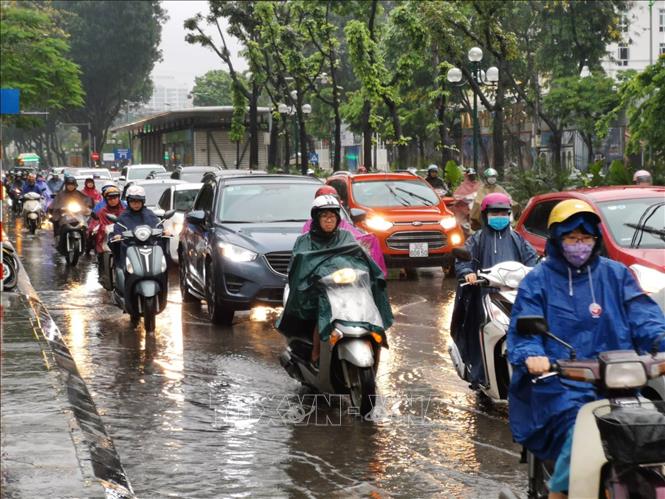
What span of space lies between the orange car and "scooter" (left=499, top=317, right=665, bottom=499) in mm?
13555

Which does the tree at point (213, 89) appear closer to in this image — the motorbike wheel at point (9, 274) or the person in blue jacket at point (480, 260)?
the motorbike wheel at point (9, 274)

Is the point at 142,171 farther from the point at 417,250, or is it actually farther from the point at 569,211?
the point at 569,211

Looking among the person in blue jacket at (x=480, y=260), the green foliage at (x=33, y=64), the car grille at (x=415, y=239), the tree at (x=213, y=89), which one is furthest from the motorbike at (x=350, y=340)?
the tree at (x=213, y=89)

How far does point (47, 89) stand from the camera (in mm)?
45156

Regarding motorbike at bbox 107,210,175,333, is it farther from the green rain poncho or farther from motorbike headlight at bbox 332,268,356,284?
motorbike headlight at bbox 332,268,356,284

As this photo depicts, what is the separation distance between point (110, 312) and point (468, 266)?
7.49 m

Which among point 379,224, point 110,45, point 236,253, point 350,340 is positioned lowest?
point 350,340

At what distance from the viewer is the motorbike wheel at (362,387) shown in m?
8.24

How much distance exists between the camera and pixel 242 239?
13539 mm

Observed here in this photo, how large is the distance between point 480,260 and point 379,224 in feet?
33.1

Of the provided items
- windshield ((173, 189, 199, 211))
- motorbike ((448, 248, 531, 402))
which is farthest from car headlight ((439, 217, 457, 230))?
motorbike ((448, 248, 531, 402))

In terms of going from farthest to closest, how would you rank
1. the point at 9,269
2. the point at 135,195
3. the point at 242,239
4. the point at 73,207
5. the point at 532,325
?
the point at 73,207
the point at 9,269
the point at 135,195
the point at 242,239
the point at 532,325

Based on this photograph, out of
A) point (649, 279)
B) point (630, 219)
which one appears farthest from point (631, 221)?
point (649, 279)

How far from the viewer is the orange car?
18656 mm
